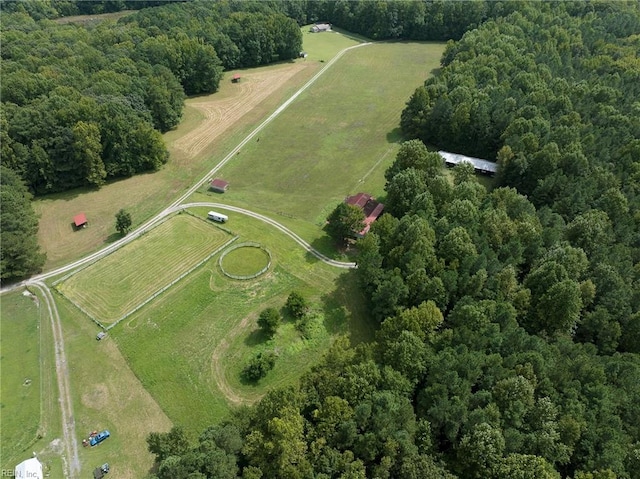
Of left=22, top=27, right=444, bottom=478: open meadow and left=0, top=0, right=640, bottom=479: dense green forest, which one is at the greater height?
left=0, top=0, right=640, bottom=479: dense green forest

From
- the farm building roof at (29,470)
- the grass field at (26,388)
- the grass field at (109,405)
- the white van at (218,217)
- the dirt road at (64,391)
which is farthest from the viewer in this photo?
the white van at (218,217)

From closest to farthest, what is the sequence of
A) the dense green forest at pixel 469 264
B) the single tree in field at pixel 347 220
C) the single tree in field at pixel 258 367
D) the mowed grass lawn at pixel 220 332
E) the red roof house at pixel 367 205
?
1. the dense green forest at pixel 469 264
2. the mowed grass lawn at pixel 220 332
3. the single tree in field at pixel 258 367
4. the single tree in field at pixel 347 220
5. the red roof house at pixel 367 205

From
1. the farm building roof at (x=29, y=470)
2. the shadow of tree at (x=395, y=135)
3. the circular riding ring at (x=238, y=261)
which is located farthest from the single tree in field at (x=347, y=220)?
the farm building roof at (x=29, y=470)

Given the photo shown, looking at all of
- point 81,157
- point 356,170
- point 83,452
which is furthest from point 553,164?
point 81,157

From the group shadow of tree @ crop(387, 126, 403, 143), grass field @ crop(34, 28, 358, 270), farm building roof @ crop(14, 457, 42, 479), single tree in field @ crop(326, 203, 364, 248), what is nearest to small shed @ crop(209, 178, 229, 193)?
grass field @ crop(34, 28, 358, 270)

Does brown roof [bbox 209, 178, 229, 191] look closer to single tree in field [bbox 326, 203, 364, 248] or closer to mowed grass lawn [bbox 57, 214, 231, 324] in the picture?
mowed grass lawn [bbox 57, 214, 231, 324]

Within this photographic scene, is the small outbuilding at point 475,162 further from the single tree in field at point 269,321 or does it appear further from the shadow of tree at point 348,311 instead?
the single tree in field at point 269,321
